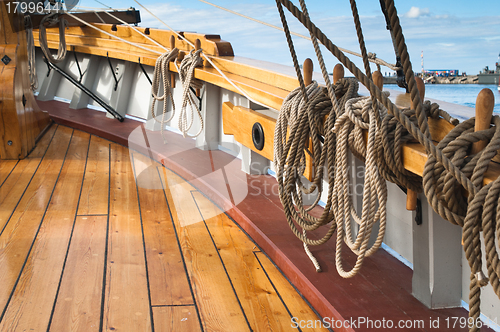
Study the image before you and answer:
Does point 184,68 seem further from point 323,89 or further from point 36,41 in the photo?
point 36,41

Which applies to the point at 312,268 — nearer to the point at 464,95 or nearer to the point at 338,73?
the point at 338,73

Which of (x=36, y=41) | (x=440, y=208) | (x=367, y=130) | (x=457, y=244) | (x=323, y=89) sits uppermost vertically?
(x=36, y=41)

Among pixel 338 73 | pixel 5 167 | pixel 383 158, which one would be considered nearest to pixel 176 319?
pixel 383 158

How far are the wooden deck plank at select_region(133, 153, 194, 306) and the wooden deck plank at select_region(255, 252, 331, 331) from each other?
0.28m

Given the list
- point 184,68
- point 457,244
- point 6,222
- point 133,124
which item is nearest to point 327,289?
point 457,244

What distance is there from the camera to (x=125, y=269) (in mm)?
1526

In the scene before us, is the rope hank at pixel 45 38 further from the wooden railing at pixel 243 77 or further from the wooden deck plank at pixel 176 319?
the wooden deck plank at pixel 176 319

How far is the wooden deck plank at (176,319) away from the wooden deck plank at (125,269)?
1.1 inches

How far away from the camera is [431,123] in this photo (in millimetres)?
1031

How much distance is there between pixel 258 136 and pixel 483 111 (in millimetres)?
1137

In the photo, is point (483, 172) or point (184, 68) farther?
point (184, 68)

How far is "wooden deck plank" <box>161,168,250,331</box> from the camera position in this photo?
4.13 ft

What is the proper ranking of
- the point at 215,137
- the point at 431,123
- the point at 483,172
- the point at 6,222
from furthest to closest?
1. the point at 215,137
2. the point at 6,222
3. the point at 431,123
4. the point at 483,172

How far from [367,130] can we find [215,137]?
1.87 meters
